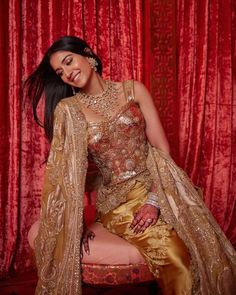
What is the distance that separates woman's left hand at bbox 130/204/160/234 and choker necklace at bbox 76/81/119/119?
0.49m

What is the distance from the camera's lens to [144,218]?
1.78 m

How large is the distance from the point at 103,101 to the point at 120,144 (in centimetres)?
25

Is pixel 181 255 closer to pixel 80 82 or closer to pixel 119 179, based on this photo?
pixel 119 179

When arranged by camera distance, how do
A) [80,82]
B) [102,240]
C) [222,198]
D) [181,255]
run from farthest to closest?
[222,198], [80,82], [102,240], [181,255]

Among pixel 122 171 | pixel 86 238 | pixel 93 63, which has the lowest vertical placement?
pixel 86 238

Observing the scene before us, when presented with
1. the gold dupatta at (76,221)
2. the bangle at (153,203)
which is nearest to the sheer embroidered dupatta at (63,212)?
the gold dupatta at (76,221)

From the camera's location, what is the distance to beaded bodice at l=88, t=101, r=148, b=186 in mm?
1880

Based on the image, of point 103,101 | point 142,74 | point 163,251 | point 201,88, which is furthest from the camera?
point 201,88

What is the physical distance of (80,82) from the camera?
1.91 m

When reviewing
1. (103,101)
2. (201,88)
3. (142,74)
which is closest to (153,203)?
(103,101)

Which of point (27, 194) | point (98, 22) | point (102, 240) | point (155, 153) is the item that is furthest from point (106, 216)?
point (98, 22)

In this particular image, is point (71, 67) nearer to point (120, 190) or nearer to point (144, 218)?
point (120, 190)

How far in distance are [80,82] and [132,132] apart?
352 mm

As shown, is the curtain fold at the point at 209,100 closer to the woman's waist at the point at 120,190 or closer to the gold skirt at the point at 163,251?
the woman's waist at the point at 120,190
